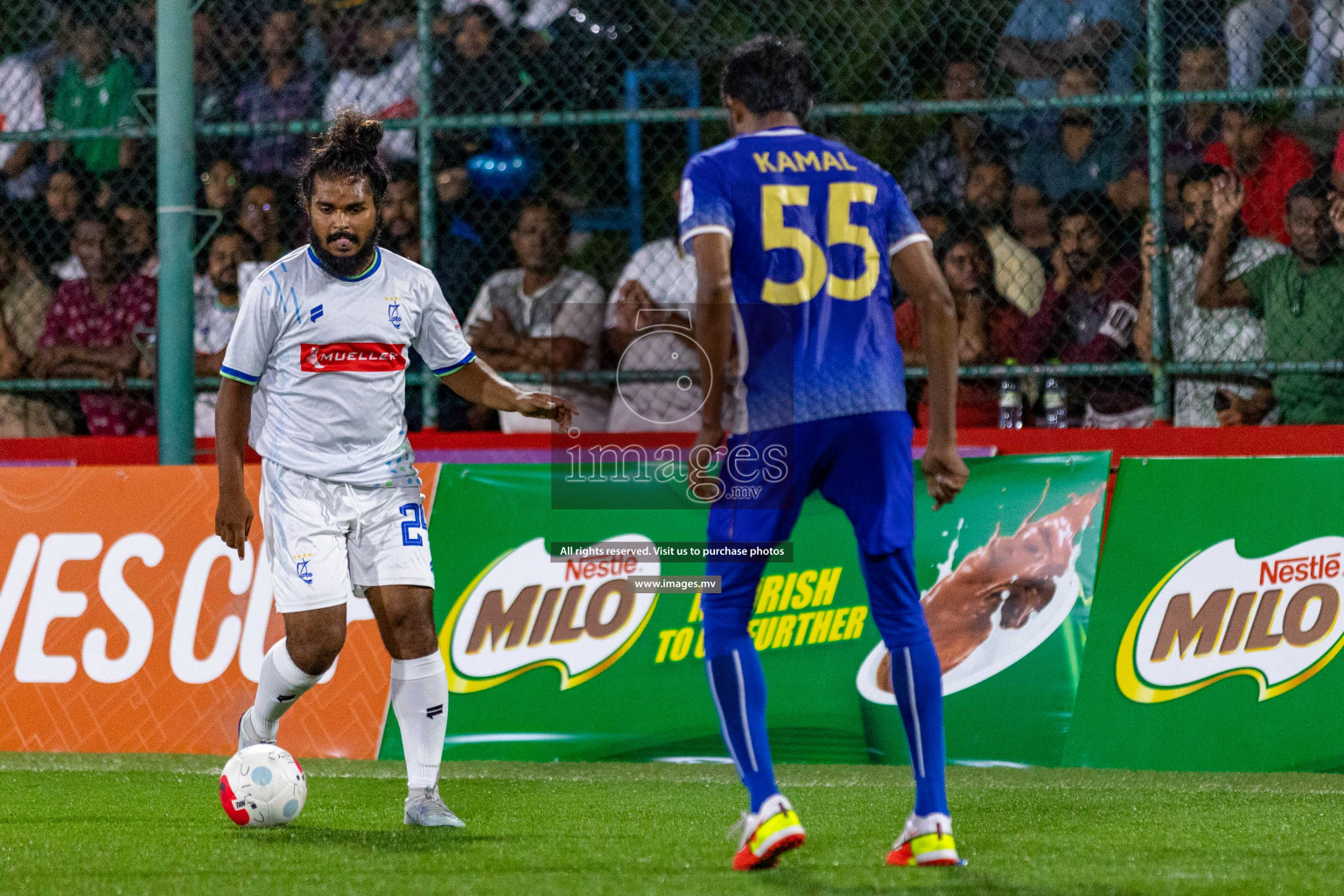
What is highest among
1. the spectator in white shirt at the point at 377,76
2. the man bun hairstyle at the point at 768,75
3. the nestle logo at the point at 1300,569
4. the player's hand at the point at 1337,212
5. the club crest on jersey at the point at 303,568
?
the spectator in white shirt at the point at 377,76

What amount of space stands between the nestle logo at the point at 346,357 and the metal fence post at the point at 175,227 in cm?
310

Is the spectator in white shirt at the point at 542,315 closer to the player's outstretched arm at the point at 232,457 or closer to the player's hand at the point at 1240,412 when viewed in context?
the player's hand at the point at 1240,412

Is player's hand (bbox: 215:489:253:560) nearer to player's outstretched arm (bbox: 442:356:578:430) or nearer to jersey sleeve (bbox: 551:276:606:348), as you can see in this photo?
player's outstretched arm (bbox: 442:356:578:430)

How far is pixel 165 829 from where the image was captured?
4789 millimetres

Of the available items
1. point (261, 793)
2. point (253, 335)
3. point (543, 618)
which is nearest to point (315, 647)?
point (261, 793)

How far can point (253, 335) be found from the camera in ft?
15.9

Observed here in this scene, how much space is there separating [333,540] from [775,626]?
2197 mm

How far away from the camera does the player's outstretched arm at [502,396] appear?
4992 millimetres

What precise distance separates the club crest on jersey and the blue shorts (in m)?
1.44

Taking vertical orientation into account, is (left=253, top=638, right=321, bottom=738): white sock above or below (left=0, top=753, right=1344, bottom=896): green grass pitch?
above

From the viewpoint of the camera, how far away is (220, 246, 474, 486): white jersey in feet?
16.0

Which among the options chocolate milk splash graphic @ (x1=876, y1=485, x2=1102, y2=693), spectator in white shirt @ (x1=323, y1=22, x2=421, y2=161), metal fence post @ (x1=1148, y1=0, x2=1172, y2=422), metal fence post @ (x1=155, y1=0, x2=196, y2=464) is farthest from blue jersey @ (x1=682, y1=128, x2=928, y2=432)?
spectator in white shirt @ (x1=323, y1=22, x2=421, y2=161)

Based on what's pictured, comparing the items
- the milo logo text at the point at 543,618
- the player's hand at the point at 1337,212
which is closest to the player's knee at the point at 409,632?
the milo logo text at the point at 543,618

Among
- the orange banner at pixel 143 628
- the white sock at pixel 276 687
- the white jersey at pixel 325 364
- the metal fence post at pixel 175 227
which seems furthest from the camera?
the metal fence post at pixel 175 227
